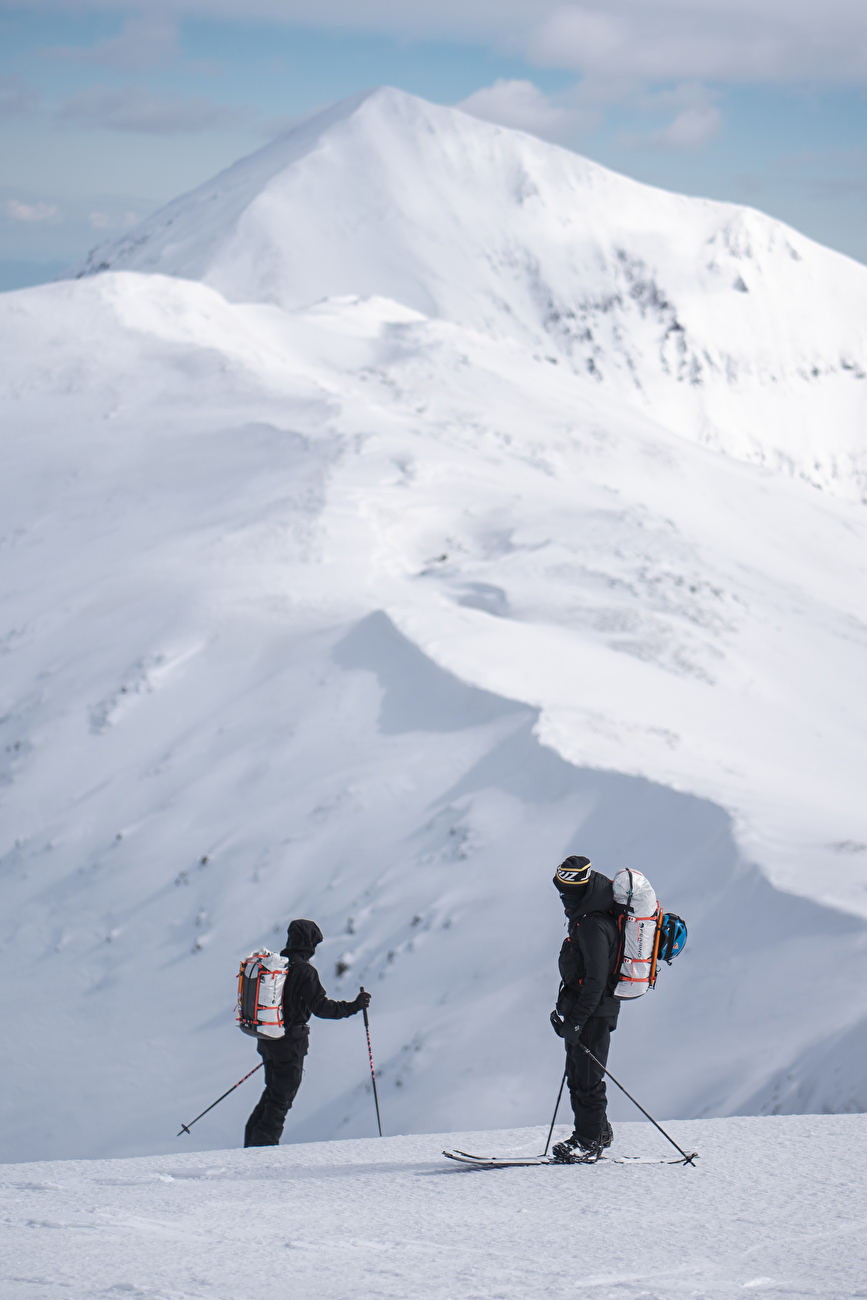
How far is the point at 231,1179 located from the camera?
245 inches

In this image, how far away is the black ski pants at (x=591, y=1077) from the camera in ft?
19.9

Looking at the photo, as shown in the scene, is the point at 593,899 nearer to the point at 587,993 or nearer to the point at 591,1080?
the point at 587,993

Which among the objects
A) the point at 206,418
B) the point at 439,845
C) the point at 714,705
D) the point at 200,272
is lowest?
the point at 439,845

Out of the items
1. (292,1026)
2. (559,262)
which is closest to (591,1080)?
(292,1026)

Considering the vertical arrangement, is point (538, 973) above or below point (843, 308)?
below

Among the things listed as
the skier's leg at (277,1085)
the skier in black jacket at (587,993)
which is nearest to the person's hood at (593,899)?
the skier in black jacket at (587,993)

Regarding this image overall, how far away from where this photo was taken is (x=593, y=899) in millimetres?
5898

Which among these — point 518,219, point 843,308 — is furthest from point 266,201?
point 843,308

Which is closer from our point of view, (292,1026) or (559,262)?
(292,1026)

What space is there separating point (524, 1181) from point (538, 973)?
3.92m

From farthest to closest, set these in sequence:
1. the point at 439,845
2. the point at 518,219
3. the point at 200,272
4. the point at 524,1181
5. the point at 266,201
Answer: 1. the point at 518,219
2. the point at 266,201
3. the point at 200,272
4. the point at 439,845
5. the point at 524,1181

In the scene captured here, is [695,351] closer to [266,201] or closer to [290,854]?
[266,201]

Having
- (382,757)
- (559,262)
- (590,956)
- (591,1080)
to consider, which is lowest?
(591,1080)

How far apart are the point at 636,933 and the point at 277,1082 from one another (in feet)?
10.3
